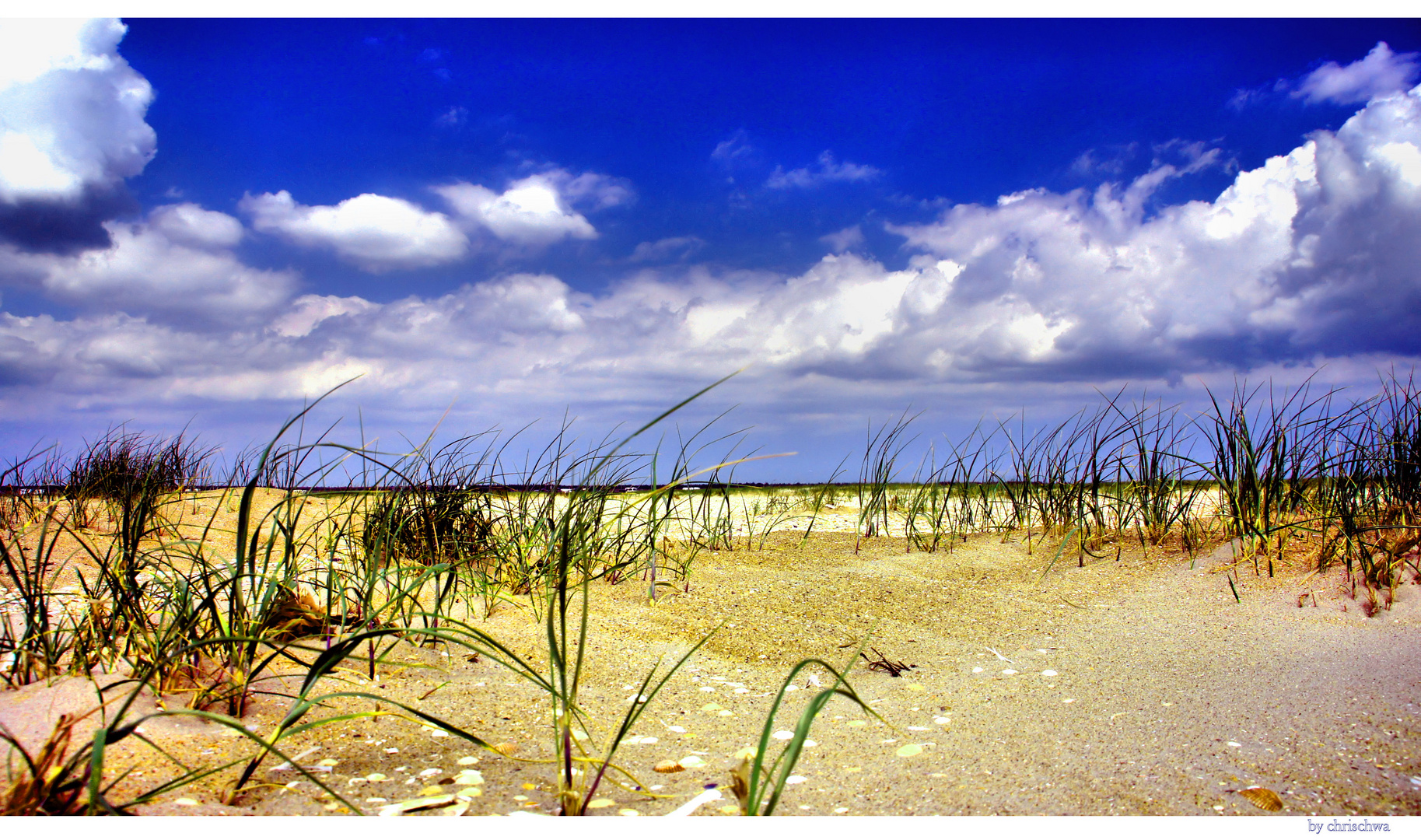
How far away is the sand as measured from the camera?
4.42ft

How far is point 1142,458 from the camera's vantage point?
4.06 metres

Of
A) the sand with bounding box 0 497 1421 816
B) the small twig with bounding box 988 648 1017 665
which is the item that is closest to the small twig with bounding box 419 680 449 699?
the sand with bounding box 0 497 1421 816

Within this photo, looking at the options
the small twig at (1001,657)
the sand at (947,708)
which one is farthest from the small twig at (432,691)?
the small twig at (1001,657)

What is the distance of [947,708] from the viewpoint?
190cm

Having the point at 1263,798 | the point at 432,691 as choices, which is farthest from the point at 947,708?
the point at 432,691

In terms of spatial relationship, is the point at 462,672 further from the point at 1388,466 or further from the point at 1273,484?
the point at 1388,466

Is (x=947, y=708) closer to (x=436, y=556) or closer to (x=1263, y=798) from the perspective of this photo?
(x=1263, y=798)

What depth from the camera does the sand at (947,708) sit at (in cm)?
135

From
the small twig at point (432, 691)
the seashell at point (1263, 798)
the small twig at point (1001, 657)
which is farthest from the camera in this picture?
the small twig at point (1001, 657)

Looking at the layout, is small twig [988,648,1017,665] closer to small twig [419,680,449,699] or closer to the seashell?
the seashell

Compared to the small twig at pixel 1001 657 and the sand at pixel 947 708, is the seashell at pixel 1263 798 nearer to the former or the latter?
the sand at pixel 947 708

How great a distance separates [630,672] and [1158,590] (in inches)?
88.4

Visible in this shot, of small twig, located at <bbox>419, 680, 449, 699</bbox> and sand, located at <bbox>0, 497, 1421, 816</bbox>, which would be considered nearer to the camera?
sand, located at <bbox>0, 497, 1421, 816</bbox>
